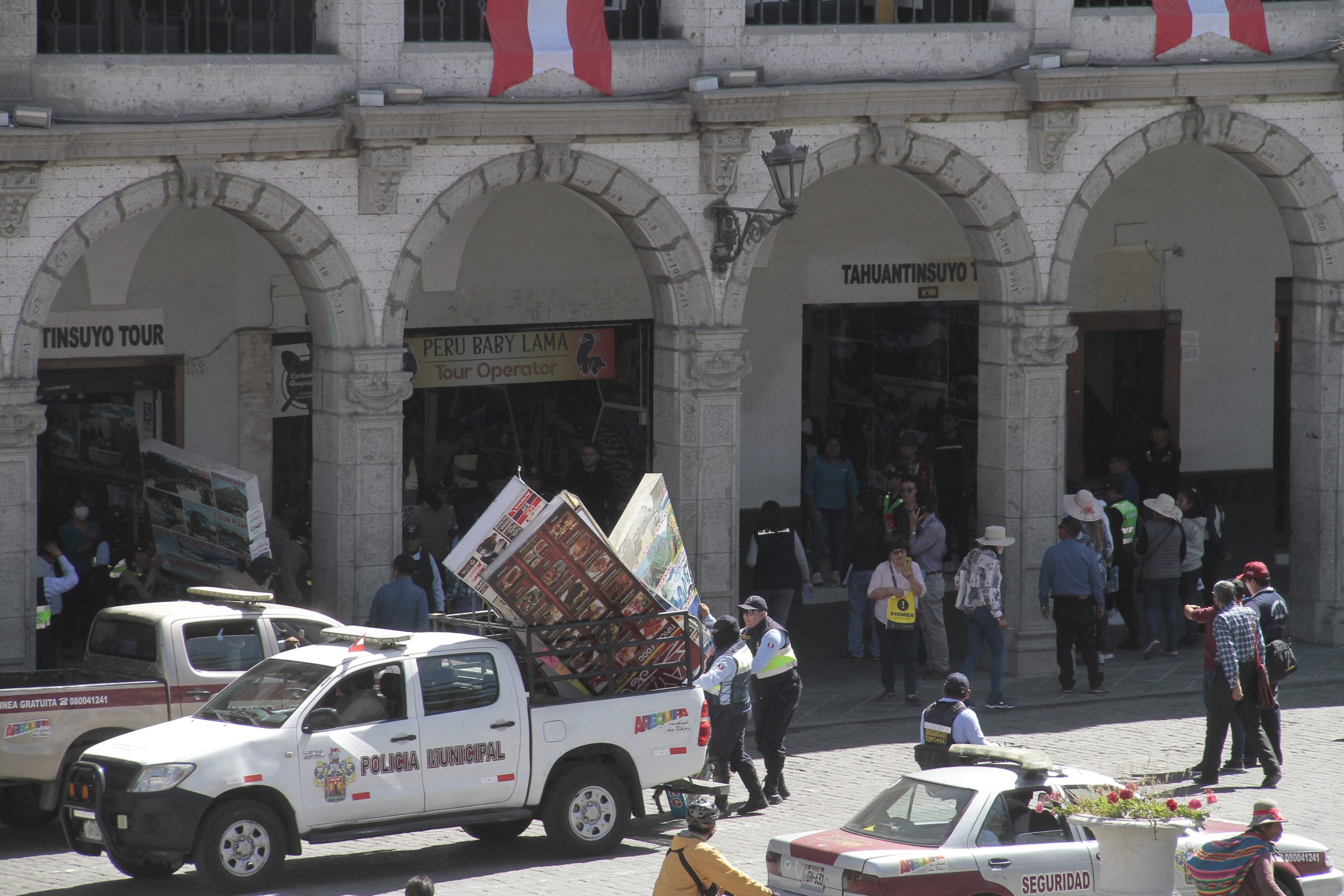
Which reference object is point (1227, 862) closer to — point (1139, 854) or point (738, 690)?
point (1139, 854)

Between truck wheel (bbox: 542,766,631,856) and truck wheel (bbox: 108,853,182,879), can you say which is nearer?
truck wheel (bbox: 108,853,182,879)

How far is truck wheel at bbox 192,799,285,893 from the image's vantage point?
11062 mm

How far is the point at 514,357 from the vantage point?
20047 millimetres

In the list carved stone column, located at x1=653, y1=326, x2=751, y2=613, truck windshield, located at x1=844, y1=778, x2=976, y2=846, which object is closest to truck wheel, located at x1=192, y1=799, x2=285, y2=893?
truck windshield, located at x1=844, y1=778, x2=976, y2=846

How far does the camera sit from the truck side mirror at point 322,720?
1141 cm

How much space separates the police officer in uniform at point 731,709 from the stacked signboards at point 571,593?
0.69 feet

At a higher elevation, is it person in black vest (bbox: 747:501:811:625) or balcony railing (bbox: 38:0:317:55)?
balcony railing (bbox: 38:0:317:55)

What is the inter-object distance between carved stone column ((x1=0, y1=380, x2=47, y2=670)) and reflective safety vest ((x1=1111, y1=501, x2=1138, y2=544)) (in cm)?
1022

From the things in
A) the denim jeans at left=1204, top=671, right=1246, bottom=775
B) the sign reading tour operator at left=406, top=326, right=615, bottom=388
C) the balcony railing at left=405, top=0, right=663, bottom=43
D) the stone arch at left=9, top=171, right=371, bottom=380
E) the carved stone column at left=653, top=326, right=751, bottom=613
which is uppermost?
the balcony railing at left=405, top=0, right=663, bottom=43

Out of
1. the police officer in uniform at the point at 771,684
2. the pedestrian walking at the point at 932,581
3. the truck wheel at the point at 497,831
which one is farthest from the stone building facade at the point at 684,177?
the truck wheel at the point at 497,831

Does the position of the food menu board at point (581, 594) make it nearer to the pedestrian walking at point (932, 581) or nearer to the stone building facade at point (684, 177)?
the stone building facade at point (684, 177)

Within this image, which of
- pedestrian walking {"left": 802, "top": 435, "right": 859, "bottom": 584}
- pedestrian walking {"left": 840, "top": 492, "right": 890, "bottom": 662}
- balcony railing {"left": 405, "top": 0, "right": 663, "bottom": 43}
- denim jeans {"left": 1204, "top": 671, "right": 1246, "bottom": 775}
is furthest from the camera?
pedestrian walking {"left": 802, "top": 435, "right": 859, "bottom": 584}

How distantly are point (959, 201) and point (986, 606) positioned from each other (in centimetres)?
406

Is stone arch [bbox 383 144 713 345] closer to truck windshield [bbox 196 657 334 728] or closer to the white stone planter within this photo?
truck windshield [bbox 196 657 334 728]
